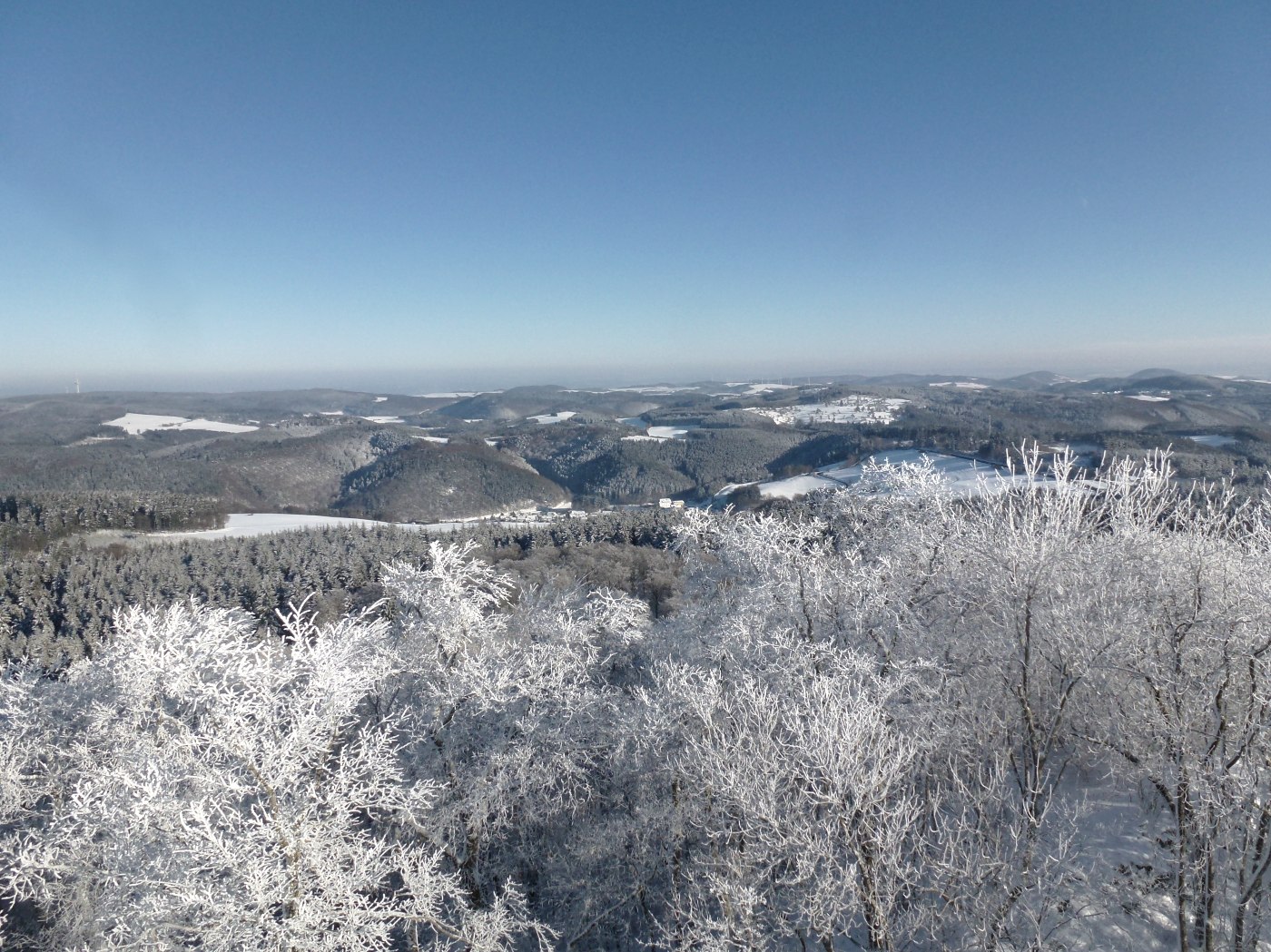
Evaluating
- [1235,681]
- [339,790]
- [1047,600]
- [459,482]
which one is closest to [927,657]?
[1047,600]

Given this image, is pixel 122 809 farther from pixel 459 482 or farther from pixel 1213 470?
pixel 459 482

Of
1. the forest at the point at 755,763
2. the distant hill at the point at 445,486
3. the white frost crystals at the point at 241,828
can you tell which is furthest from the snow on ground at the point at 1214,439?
the white frost crystals at the point at 241,828

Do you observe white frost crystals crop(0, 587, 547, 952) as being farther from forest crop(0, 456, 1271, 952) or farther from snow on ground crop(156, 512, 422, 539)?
snow on ground crop(156, 512, 422, 539)

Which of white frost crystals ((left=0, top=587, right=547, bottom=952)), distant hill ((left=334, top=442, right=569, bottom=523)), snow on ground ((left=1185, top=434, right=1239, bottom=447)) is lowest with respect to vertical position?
distant hill ((left=334, top=442, right=569, bottom=523))

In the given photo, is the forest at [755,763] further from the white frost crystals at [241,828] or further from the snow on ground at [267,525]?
the snow on ground at [267,525]

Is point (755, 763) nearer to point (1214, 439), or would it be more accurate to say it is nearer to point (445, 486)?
point (445, 486)

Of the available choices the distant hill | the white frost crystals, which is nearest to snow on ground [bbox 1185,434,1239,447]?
the distant hill

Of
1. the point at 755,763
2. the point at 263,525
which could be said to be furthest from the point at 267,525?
the point at 755,763

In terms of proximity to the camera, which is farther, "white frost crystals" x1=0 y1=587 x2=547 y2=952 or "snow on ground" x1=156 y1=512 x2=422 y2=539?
"snow on ground" x1=156 y1=512 x2=422 y2=539
